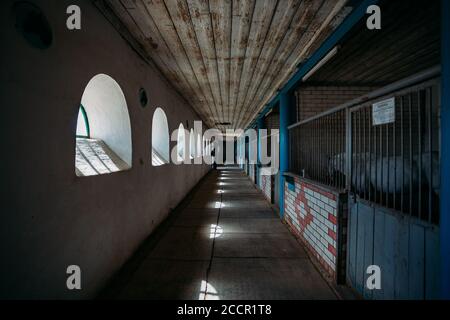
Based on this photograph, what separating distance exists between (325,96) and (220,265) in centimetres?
378

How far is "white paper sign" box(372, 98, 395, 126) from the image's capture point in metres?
1.71

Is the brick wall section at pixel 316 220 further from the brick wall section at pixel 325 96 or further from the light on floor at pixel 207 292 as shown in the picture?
the brick wall section at pixel 325 96

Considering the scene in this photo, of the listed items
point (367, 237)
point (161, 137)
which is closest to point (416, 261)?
point (367, 237)

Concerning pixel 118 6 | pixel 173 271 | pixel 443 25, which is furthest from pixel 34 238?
pixel 443 25

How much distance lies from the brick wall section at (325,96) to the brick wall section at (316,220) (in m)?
1.63

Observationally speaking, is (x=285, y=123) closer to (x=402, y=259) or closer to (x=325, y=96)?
(x=325, y=96)

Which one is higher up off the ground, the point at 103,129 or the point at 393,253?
the point at 103,129

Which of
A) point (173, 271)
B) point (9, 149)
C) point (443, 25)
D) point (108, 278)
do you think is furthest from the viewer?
point (173, 271)

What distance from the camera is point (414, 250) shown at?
1582 millimetres

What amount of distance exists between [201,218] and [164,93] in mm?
2761

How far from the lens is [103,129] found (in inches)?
122

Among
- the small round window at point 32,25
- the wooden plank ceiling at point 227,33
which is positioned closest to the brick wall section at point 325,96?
the wooden plank ceiling at point 227,33

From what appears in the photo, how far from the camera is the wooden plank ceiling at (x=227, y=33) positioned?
2377 millimetres

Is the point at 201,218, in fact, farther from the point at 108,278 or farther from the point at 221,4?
the point at 221,4
